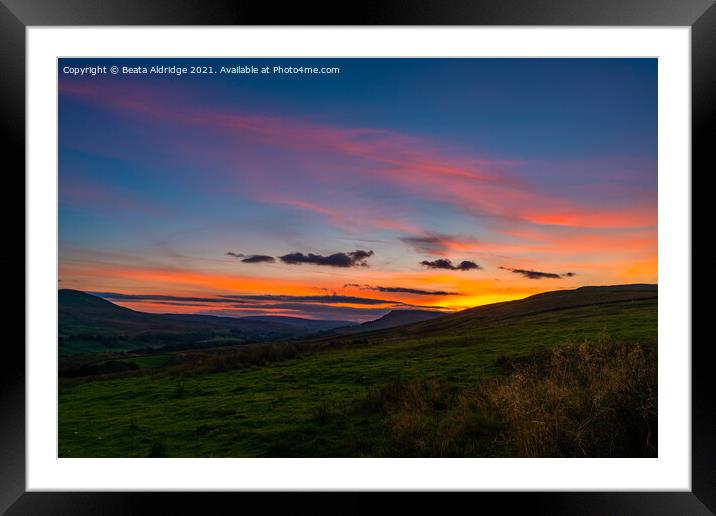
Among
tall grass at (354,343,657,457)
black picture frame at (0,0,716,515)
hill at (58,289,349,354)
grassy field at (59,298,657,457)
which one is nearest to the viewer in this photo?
black picture frame at (0,0,716,515)

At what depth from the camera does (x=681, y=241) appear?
14.5 ft

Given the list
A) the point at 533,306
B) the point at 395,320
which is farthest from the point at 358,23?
the point at 533,306

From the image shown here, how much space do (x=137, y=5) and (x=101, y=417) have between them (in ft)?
24.3

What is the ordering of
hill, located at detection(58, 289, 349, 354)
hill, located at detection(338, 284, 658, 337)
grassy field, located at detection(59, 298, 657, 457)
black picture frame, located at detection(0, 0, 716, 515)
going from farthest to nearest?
1. hill, located at detection(338, 284, 658, 337)
2. hill, located at detection(58, 289, 349, 354)
3. grassy field, located at detection(59, 298, 657, 457)
4. black picture frame, located at detection(0, 0, 716, 515)

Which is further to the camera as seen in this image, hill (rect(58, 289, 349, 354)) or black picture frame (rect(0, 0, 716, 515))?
hill (rect(58, 289, 349, 354))

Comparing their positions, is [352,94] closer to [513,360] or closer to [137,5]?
[137,5]

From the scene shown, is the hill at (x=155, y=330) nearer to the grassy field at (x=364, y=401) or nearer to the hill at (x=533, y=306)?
the grassy field at (x=364, y=401)

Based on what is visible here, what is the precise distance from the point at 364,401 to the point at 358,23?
219 inches

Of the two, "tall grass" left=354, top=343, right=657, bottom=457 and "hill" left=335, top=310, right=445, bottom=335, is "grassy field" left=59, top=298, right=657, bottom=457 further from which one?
"hill" left=335, top=310, right=445, bottom=335

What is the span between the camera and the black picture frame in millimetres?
4004

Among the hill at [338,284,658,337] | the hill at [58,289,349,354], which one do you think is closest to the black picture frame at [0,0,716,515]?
the hill at [58,289,349,354]

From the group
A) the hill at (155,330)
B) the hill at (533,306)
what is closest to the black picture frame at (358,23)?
the hill at (155,330)

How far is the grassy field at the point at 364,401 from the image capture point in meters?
5.04

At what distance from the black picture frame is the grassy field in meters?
0.55
